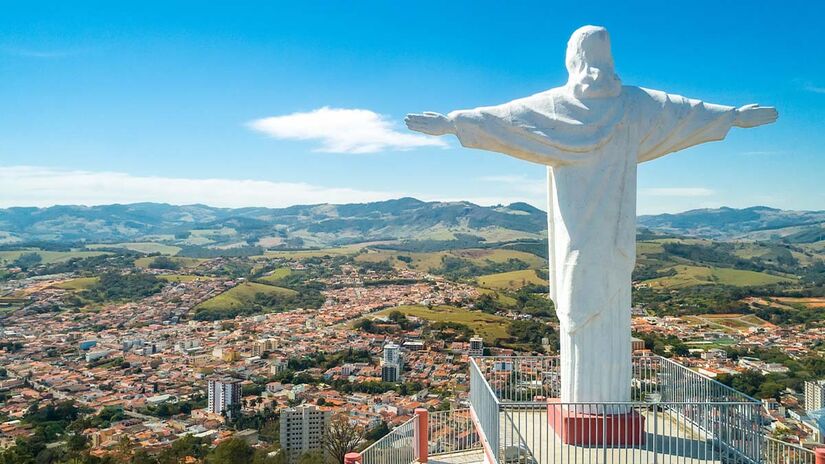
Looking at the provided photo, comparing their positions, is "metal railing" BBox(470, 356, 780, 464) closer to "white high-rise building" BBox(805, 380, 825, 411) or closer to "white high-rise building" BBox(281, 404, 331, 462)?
"white high-rise building" BBox(805, 380, 825, 411)

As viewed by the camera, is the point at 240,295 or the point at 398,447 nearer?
the point at 398,447

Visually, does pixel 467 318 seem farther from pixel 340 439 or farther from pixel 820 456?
pixel 820 456

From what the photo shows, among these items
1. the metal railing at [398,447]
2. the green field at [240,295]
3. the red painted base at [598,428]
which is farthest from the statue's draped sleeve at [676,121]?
the green field at [240,295]

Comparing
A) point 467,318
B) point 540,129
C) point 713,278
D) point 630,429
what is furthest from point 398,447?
point 713,278

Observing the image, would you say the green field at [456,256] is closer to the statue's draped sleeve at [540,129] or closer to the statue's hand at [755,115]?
the statue's hand at [755,115]

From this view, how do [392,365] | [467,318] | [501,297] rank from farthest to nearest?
[501,297] → [467,318] → [392,365]

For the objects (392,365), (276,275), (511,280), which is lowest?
(276,275)
